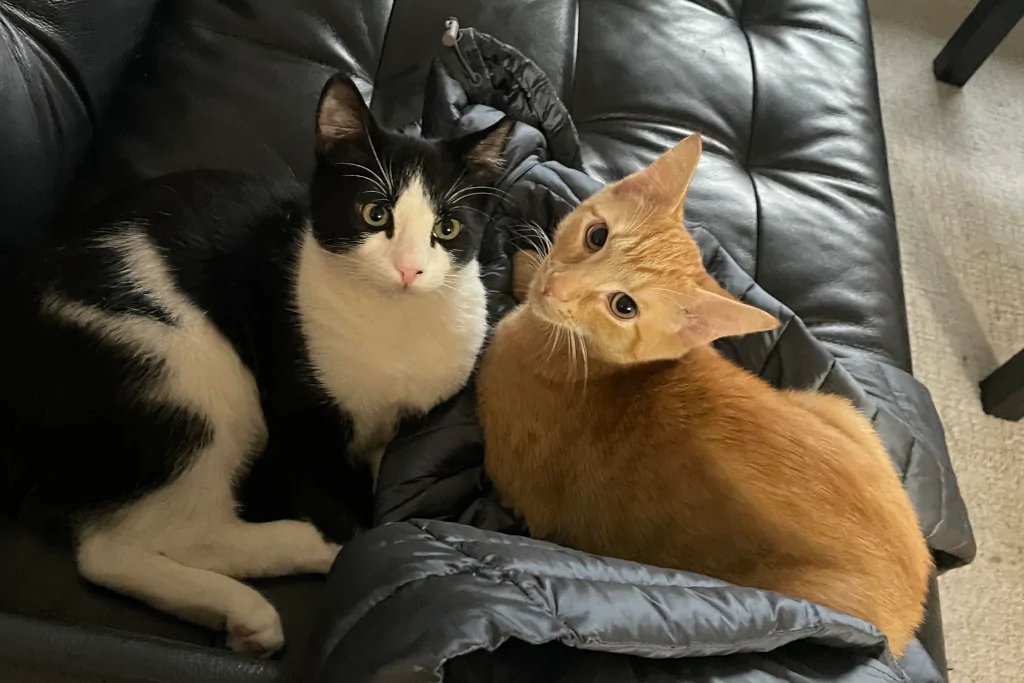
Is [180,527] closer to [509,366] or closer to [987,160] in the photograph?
[509,366]

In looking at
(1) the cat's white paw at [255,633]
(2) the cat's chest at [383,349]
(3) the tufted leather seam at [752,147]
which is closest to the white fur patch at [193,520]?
(1) the cat's white paw at [255,633]

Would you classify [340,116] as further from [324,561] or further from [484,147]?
[324,561]

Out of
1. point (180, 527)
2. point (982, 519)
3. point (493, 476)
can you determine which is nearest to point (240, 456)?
point (180, 527)

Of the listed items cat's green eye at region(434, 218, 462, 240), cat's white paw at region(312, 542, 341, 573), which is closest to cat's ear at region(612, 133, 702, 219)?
cat's green eye at region(434, 218, 462, 240)

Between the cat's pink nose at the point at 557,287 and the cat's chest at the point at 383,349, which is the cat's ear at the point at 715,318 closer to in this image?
the cat's pink nose at the point at 557,287

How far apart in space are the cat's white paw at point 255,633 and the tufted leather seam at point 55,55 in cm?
80

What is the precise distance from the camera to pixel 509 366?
3.97 ft

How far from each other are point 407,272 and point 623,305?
0.33 meters

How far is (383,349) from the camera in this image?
1.13m

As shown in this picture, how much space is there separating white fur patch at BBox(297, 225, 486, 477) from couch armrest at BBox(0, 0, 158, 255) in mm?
371

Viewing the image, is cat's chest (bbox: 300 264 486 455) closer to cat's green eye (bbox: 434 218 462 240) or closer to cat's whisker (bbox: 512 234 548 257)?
cat's green eye (bbox: 434 218 462 240)

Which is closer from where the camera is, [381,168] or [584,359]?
[381,168]

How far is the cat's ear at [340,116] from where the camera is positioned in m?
1.02

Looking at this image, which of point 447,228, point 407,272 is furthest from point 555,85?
point 407,272
